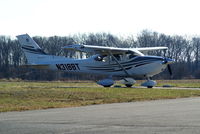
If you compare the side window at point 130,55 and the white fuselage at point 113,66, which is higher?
the side window at point 130,55

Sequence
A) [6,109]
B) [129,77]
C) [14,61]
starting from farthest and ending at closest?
1. [14,61]
2. [129,77]
3. [6,109]

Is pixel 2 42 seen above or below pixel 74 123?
above

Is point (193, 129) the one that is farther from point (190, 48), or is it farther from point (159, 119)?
point (190, 48)

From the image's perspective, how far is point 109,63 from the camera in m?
34.5

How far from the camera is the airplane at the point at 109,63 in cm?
3300

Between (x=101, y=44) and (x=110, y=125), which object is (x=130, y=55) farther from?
(x=101, y=44)

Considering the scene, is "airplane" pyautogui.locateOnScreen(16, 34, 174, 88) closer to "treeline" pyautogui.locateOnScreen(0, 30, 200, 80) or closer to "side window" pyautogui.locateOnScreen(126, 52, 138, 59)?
"side window" pyautogui.locateOnScreen(126, 52, 138, 59)

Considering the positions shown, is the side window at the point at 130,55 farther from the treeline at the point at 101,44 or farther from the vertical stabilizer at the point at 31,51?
the treeline at the point at 101,44

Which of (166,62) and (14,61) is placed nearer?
(166,62)

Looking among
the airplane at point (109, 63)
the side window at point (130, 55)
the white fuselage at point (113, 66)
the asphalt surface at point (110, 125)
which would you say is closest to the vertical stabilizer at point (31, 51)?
the airplane at point (109, 63)

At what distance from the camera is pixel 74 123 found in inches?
423

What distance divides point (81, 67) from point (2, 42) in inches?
2674

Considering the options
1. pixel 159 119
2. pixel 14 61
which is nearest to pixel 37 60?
pixel 159 119

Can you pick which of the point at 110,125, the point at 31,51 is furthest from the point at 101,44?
the point at 110,125
